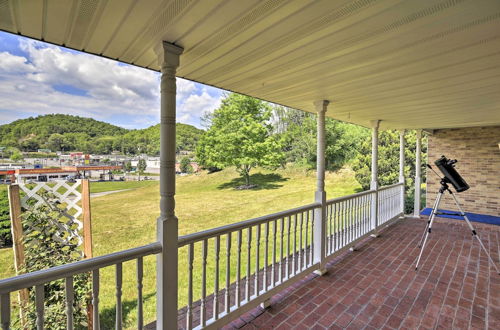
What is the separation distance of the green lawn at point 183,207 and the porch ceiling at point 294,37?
10.0 ft

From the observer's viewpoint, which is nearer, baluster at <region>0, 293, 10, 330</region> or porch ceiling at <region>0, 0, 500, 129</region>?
baluster at <region>0, 293, 10, 330</region>

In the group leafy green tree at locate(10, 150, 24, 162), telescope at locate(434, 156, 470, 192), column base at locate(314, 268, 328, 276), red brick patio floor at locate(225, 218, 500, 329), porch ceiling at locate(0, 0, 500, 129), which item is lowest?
red brick patio floor at locate(225, 218, 500, 329)

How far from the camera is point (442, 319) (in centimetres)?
212

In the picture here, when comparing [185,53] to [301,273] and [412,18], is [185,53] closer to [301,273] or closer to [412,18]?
[412,18]

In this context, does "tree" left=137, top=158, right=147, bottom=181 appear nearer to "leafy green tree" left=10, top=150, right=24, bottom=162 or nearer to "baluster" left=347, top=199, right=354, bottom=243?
"leafy green tree" left=10, top=150, right=24, bottom=162

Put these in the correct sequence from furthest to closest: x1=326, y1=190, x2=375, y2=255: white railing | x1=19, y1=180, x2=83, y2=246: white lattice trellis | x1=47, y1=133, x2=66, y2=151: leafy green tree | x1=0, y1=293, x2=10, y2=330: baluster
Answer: x1=47, y1=133, x2=66, y2=151: leafy green tree < x1=326, y1=190, x2=375, y2=255: white railing < x1=19, y1=180, x2=83, y2=246: white lattice trellis < x1=0, y1=293, x2=10, y2=330: baluster

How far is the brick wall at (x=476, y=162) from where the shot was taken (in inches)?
229

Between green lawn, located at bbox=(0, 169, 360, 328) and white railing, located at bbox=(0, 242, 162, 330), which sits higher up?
white railing, located at bbox=(0, 242, 162, 330)

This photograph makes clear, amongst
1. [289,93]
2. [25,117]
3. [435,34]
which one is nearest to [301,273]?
[289,93]

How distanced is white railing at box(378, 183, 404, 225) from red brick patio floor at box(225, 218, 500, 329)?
103 cm

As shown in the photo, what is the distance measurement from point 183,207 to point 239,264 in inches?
405

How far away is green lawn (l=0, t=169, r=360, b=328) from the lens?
4.17m

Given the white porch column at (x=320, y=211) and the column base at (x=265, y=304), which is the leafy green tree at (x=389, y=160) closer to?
the white porch column at (x=320, y=211)

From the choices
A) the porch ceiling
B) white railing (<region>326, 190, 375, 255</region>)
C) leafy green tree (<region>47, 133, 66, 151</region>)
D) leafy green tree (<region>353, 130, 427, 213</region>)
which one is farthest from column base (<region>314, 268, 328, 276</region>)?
leafy green tree (<region>353, 130, 427, 213</region>)
